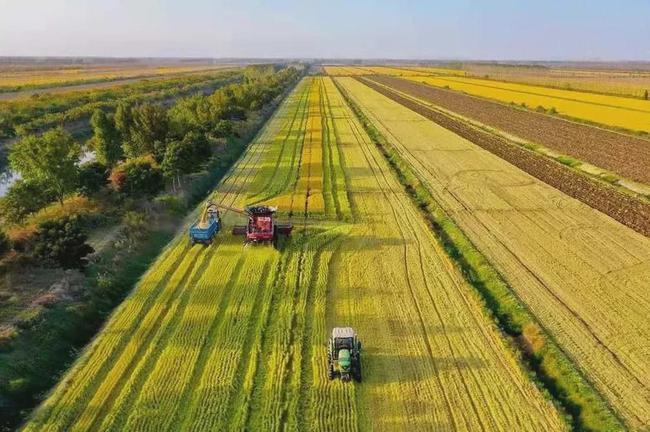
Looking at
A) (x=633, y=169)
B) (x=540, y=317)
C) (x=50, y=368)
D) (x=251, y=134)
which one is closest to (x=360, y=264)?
(x=540, y=317)

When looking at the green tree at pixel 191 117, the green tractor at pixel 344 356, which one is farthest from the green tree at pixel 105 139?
the green tractor at pixel 344 356

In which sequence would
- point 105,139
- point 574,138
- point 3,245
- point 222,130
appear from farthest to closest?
point 574,138, point 222,130, point 105,139, point 3,245

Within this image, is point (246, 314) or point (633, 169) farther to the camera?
point (633, 169)

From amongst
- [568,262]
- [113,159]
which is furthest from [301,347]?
[113,159]

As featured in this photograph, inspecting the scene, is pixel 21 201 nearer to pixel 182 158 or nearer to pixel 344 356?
pixel 182 158

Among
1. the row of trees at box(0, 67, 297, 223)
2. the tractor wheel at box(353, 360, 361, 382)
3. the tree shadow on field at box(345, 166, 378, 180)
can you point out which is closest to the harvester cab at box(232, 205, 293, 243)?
the row of trees at box(0, 67, 297, 223)

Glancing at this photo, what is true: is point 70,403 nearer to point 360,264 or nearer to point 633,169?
point 360,264

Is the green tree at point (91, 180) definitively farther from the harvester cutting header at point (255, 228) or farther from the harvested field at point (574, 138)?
the harvested field at point (574, 138)
